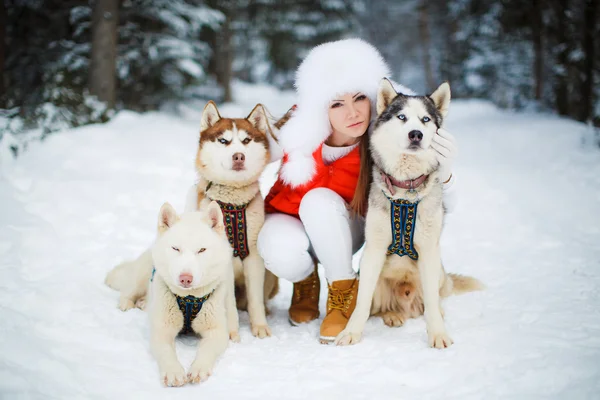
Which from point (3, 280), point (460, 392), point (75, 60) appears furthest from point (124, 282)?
point (75, 60)

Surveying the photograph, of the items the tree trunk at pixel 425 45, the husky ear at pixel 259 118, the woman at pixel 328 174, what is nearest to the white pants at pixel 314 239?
the woman at pixel 328 174

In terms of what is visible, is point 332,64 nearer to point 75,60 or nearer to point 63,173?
point 63,173

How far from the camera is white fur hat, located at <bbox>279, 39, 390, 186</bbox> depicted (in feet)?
8.59

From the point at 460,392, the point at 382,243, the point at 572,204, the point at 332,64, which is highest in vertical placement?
the point at 332,64

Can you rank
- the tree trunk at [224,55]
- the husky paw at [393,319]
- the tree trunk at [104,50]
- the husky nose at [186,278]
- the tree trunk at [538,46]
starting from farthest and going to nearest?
the tree trunk at [224,55] → the tree trunk at [538,46] → the tree trunk at [104,50] → the husky paw at [393,319] → the husky nose at [186,278]

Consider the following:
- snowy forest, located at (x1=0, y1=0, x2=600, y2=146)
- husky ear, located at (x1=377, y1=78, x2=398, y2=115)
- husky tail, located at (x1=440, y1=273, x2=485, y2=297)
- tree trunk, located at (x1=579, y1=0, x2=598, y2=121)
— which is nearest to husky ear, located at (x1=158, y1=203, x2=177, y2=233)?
husky ear, located at (x1=377, y1=78, x2=398, y2=115)

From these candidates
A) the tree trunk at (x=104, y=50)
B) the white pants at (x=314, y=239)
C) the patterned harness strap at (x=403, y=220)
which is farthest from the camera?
the tree trunk at (x=104, y=50)

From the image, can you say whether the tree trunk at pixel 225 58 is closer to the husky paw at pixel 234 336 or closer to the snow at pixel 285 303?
the snow at pixel 285 303

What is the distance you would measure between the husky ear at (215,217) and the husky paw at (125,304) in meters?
0.85

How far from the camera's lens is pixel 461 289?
3.04 m

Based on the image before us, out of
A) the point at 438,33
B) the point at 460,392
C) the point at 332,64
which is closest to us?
the point at 460,392

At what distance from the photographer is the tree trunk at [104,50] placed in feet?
23.7

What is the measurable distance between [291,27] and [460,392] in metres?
14.6

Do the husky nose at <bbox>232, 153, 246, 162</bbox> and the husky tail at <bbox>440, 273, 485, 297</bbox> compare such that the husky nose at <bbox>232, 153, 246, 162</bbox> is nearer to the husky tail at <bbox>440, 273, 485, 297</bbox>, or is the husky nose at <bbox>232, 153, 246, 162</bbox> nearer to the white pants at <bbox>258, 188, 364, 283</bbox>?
the white pants at <bbox>258, 188, 364, 283</bbox>
